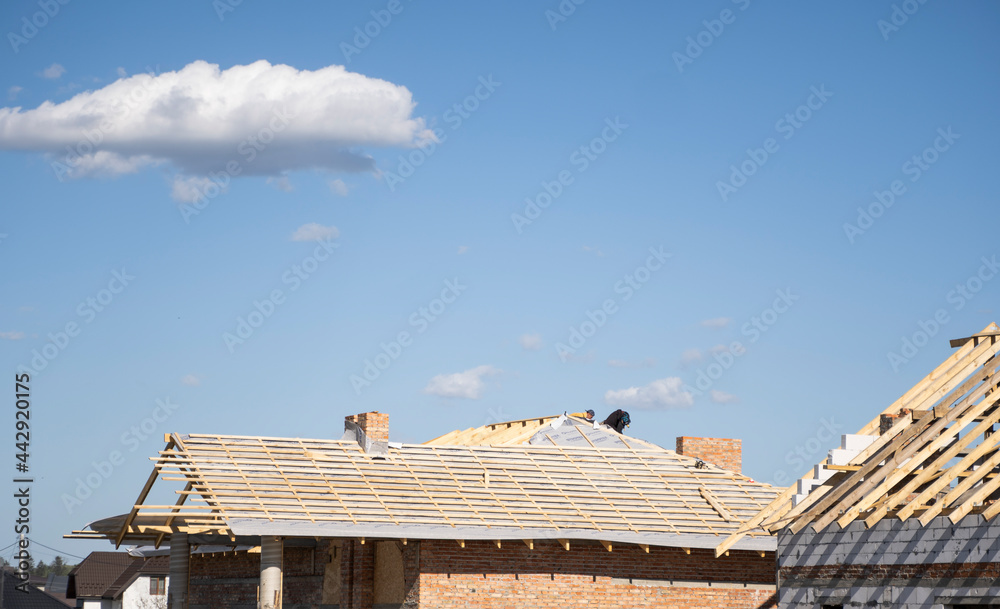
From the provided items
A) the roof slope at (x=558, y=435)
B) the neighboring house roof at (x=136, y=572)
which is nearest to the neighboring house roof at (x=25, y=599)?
the neighboring house roof at (x=136, y=572)

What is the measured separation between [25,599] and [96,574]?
24.0 meters

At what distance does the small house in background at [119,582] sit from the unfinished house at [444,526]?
3116 centimetres

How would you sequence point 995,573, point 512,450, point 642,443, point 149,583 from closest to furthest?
point 995,573 → point 512,450 → point 642,443 → point 149,583

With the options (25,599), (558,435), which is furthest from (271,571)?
(25,599)

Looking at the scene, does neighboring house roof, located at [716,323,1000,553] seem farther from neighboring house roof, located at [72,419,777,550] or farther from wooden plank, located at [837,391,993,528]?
neighboring house roof, located at [72,419,777,550]

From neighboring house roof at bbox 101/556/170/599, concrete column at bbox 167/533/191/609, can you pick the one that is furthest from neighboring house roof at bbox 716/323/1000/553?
neighboring house roof at bbox 101/556/170/599

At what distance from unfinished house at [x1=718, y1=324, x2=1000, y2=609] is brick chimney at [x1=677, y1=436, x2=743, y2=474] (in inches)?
373

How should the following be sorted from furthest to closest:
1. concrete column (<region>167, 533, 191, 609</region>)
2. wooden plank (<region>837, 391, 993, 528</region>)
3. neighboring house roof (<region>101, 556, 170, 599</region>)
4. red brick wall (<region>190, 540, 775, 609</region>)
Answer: neighboring house roof (<region>101, 556, 170, 599</region>) < concrete column (<region>167, 533, 191, 609</region>) < red brick wall (<region>190, 540, 775, 609</region>) < wooden plank (<region>837, 391, 993, 528</region>)

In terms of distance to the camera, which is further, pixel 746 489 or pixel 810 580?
pixel 746 489

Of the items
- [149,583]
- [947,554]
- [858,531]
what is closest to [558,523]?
[858,531]

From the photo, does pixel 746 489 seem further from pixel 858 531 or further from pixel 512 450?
pixel 858 531

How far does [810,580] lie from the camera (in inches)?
687

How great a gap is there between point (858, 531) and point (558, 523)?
23.8ft

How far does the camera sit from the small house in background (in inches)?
2212
